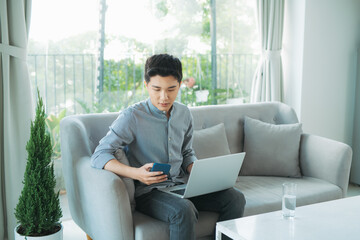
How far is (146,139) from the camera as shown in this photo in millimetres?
2117

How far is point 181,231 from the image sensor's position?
1875mm

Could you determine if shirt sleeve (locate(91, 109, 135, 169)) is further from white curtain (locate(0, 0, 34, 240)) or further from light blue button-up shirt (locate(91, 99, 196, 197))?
white curtain (locate(0, 0, 34, 240))

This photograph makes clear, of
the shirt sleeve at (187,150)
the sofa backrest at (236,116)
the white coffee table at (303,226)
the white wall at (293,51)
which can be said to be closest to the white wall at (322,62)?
the white wall at (293,51)

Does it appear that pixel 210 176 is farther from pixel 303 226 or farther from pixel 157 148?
pixel 303 226

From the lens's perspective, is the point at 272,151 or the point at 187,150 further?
the point at 272,151

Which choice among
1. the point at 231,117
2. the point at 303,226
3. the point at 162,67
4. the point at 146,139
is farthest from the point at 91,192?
the point at 231,117

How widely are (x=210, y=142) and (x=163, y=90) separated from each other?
0.68 meters

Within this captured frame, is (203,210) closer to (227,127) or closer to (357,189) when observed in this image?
(227,127)

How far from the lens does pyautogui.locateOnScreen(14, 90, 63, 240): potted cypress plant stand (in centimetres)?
224

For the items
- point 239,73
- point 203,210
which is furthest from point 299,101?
point 203,210

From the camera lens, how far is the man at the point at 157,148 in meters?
1.96

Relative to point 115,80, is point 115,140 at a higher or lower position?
lower

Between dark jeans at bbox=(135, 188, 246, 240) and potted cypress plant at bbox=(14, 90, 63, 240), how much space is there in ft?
1.74

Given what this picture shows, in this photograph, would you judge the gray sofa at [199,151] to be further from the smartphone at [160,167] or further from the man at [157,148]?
the smartphone at [160,167]
